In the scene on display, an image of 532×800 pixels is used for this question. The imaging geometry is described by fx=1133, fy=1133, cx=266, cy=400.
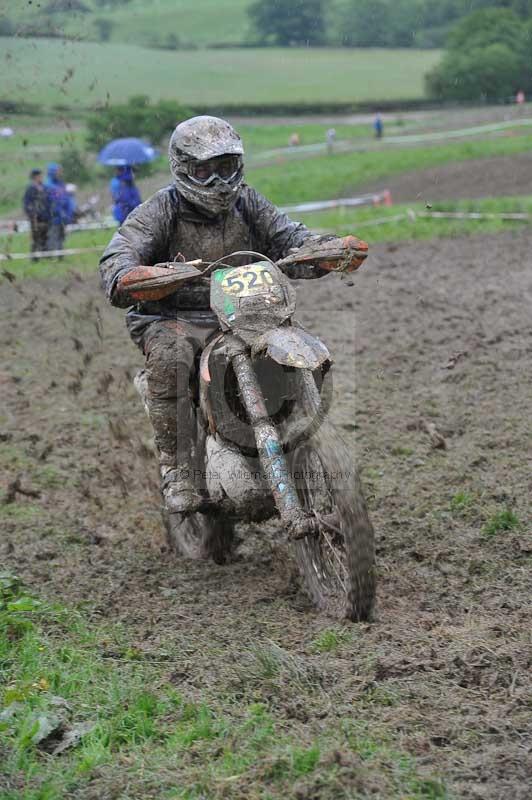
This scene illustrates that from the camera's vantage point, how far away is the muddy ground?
2383cm

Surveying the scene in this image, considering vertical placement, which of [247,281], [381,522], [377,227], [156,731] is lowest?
[377,227]

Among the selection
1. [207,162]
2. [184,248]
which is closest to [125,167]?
[184,248]

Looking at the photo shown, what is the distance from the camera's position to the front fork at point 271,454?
17.2 ft

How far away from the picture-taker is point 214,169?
614 centimetres

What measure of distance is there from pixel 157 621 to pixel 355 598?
1.03 meters

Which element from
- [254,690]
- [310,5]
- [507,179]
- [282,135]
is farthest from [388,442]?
[310,5]

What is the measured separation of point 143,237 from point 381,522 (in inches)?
90.7

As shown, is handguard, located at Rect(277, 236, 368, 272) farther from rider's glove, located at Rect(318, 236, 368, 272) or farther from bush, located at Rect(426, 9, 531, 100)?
bush, located at Rect(426, 9, 531, 100)

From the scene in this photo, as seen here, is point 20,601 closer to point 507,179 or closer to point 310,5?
point 507,179

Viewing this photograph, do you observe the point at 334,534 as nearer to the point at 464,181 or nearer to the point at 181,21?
the point at 464,181

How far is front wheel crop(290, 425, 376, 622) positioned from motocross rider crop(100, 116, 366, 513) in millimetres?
804

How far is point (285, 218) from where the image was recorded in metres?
6.70

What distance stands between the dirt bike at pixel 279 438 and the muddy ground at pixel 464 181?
17.6m

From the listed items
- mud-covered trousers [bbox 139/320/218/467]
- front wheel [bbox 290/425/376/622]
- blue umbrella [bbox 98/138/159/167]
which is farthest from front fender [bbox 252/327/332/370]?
blue umbrella [bbox 98/138/159/167]
